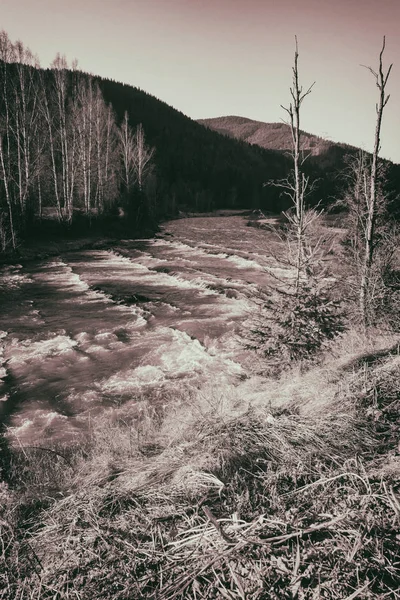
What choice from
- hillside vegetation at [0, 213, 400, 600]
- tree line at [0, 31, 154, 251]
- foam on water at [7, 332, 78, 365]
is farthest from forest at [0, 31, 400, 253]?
foam on water at [7, 332, 78, 365]

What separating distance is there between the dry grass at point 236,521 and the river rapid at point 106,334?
3454mm

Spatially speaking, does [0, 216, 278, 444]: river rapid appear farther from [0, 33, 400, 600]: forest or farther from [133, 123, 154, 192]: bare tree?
[133, 123, 154, 192]: bare tree

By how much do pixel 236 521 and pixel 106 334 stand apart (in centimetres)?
1084

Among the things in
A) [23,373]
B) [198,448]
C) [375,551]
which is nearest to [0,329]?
[23,373]

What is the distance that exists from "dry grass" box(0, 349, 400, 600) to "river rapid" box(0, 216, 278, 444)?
11.3 feet

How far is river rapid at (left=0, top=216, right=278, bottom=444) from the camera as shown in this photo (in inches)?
316

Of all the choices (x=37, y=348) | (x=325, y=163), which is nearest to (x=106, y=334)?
(x=37, y=348)

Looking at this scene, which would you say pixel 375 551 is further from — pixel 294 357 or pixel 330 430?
pixel 294 357

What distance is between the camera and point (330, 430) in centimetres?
277

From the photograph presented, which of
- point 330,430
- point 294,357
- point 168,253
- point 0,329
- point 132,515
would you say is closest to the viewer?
point 132,515

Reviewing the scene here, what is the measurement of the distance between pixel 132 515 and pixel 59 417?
241 inches

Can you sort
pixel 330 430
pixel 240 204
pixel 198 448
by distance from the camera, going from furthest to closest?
pixel 240 204 → pixel 198 448 → pixel 330 430

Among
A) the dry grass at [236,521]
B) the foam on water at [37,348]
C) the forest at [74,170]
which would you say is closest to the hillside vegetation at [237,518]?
the dry grass at [236,521]

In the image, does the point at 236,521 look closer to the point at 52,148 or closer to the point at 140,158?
the point at 52,148
